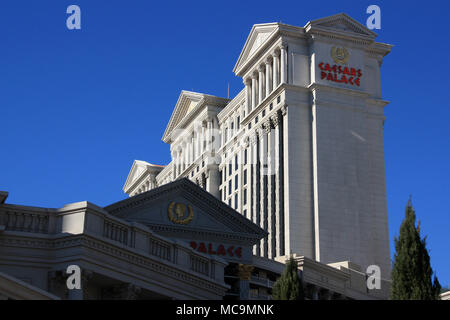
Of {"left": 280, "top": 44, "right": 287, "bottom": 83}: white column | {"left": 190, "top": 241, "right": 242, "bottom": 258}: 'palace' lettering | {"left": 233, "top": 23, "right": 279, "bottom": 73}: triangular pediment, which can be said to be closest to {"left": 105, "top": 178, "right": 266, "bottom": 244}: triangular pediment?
{"left": 190, "top": 241, "right": 242, "bottom": 258}: 'palace' lettering

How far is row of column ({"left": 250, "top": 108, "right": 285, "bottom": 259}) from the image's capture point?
9556cm

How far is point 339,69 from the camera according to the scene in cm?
9969

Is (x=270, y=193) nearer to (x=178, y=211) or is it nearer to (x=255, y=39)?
(x=255, y=39)

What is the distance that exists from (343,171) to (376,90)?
15.0m

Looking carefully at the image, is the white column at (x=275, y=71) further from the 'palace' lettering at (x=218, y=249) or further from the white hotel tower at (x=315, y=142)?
the 'palace' lettering at (x=218, y=249)

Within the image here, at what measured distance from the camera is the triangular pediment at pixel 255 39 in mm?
102406

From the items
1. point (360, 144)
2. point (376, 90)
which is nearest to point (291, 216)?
point (360, 144)

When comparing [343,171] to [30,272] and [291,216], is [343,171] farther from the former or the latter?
[30,272]

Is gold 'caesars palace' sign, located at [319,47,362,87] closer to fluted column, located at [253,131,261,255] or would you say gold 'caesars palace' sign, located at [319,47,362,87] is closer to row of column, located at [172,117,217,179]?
fluted column, located at [253,131,261,255]

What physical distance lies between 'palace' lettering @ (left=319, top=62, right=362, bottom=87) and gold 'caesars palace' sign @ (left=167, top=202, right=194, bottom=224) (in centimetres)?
5181

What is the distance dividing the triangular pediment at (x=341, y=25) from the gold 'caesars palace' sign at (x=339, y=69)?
2.70 meters

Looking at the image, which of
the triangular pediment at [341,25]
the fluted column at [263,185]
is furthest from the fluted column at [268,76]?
the triangular pediment at [341,25]

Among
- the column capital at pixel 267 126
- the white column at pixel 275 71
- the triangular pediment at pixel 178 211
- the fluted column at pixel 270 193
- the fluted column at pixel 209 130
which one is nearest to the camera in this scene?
the triangular pediment at pixel 178 211
